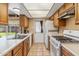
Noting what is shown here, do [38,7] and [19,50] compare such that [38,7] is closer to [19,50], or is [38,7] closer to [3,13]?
[19,50]

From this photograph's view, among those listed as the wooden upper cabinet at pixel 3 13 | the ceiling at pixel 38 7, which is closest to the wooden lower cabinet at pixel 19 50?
the wooden upper cabinet at pixel 3 13

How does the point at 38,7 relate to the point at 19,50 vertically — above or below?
above

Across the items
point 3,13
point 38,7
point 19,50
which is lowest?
point 19,50

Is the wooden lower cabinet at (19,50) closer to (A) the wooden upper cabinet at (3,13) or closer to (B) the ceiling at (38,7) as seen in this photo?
(A) the wooden upper cabinet at (3,13)

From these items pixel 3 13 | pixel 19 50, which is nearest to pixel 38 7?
pixel 19 50

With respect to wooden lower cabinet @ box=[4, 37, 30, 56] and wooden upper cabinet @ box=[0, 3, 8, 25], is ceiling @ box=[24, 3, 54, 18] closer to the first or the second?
wooden lower cabinet @ box=[4, 37, 30, 56]

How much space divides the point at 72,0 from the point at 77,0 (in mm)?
34

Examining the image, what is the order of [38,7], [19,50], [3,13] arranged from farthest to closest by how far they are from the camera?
1. [38,7]
2. [19,50]
3. [3,13]

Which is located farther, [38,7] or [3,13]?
[38,7]

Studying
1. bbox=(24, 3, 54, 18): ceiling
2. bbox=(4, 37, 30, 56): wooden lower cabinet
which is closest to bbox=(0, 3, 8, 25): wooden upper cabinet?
bbox=(4, 37, 30, 56): wooden lower cabinet

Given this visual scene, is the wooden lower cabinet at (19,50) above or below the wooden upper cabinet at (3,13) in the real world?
below

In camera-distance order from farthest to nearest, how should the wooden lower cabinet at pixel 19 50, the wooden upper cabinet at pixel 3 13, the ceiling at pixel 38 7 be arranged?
1. the ceiling at pixel 38 7
2. the wooden upper cabinet at pixel 3 13
3. the wooden lower cabinet at pixel 19 50

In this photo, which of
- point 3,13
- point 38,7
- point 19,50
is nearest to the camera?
point 3,13

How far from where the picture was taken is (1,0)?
2.69ft
